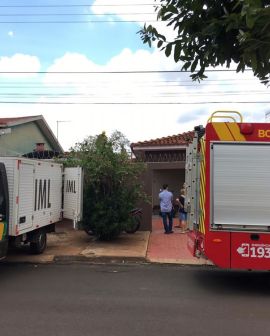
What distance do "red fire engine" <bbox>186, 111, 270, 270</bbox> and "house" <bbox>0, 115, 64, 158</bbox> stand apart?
13.4 m

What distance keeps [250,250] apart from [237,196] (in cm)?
94

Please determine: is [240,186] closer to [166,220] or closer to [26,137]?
[166,220]

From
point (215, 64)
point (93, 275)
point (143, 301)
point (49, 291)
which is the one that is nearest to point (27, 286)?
point (49, 291)

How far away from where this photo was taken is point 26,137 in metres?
26.4

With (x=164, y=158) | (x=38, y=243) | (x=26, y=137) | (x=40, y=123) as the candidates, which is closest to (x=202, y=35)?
(x=38, y=243)

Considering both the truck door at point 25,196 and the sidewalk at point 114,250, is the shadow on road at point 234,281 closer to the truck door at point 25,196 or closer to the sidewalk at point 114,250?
the sidewalk at point 114,250

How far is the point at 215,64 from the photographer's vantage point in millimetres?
4156

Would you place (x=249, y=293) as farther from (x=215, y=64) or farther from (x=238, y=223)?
(x=215, y=64)

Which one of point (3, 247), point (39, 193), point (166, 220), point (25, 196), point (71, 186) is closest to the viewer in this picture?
point (3, 247)

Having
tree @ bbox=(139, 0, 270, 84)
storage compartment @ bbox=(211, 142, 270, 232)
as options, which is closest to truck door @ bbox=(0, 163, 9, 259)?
storage compartment @ bbox=(211, 142, 270, 232)

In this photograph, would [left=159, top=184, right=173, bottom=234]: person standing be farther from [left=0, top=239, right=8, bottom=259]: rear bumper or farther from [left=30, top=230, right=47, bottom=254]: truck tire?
[left=0, top=239, right=8, bottom=259]: rear bumper

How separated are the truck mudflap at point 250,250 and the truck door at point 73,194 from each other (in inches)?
200

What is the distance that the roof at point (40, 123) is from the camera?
77.7 feet

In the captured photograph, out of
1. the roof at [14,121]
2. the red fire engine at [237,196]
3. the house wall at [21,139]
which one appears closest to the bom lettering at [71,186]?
the red fire engine at [237,196]
